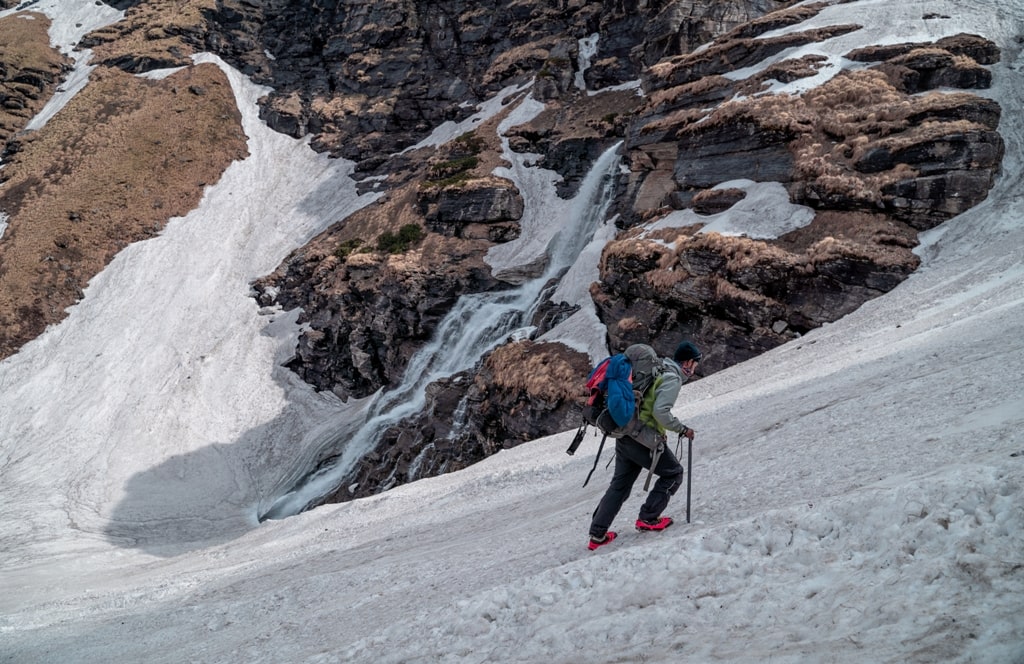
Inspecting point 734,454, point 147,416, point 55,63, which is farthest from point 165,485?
point 55,63

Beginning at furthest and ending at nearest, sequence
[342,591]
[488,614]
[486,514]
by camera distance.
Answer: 1. [486,514]
2. [342,591]
3. [488,614]

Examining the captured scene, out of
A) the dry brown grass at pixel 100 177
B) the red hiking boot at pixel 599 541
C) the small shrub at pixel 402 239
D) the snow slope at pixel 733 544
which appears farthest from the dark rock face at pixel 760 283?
the dry brown grass at pixel 100 177

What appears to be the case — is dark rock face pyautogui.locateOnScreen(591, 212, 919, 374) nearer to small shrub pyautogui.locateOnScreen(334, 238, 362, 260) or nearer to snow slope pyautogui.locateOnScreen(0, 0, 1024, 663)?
snow slope pyautogui.locateOnScreen(0, 0, 1024, 663)

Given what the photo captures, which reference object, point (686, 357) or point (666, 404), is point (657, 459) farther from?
point (686, 357)

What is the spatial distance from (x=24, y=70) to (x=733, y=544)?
90415 mm

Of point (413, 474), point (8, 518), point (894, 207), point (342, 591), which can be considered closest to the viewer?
point (342, 591)

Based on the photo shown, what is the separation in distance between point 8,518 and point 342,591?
110 feet

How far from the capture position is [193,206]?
55688mm

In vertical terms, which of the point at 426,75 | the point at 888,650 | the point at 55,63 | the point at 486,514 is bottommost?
the point at 486,514

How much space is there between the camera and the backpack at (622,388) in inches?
253

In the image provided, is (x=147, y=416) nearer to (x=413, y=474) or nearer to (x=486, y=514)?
Answer: (x=413, y=474)

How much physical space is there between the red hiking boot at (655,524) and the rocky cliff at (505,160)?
1402 cm

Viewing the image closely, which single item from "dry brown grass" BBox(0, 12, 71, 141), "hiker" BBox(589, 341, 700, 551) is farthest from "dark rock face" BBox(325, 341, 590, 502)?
"dry brown grass" BBox(0, 12, 71, 141)

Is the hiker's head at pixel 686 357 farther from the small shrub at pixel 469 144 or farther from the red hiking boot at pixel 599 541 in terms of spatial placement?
the small shrub at pixel 469 144
